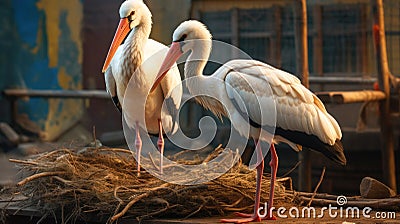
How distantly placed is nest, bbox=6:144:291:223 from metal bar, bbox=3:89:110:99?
15.3ft

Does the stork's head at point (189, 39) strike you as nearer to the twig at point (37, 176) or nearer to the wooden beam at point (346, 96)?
the twig at point (37, 176)

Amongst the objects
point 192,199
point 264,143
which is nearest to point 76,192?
point 192,199

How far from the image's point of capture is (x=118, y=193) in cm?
408

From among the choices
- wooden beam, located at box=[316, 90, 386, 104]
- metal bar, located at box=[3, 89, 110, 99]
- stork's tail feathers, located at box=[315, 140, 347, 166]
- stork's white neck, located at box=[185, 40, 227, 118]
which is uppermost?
stork's white neck, located at box=[185, 40, 227, 118]

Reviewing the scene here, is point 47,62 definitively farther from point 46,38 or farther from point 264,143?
point 264,143

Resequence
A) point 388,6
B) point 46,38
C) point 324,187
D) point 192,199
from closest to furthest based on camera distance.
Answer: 1. point 192,199
2. point 324,187
3. point 388,6
4. point 46,38

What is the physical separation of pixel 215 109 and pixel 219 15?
6248mm

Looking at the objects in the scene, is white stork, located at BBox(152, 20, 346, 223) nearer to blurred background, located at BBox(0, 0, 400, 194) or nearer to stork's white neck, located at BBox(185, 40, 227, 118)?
stork's white neck, located at BBox(185, 40, 227, 118)

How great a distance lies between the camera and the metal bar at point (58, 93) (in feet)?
30.7

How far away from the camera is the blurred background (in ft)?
29.6

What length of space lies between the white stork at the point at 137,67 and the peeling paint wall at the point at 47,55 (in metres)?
6.32

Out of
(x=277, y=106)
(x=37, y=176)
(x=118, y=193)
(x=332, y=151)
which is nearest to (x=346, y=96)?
(x=332, y=151)

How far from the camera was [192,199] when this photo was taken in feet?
13.0

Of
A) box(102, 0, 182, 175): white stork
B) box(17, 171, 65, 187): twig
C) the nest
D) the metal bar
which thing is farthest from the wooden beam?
the metal bar
